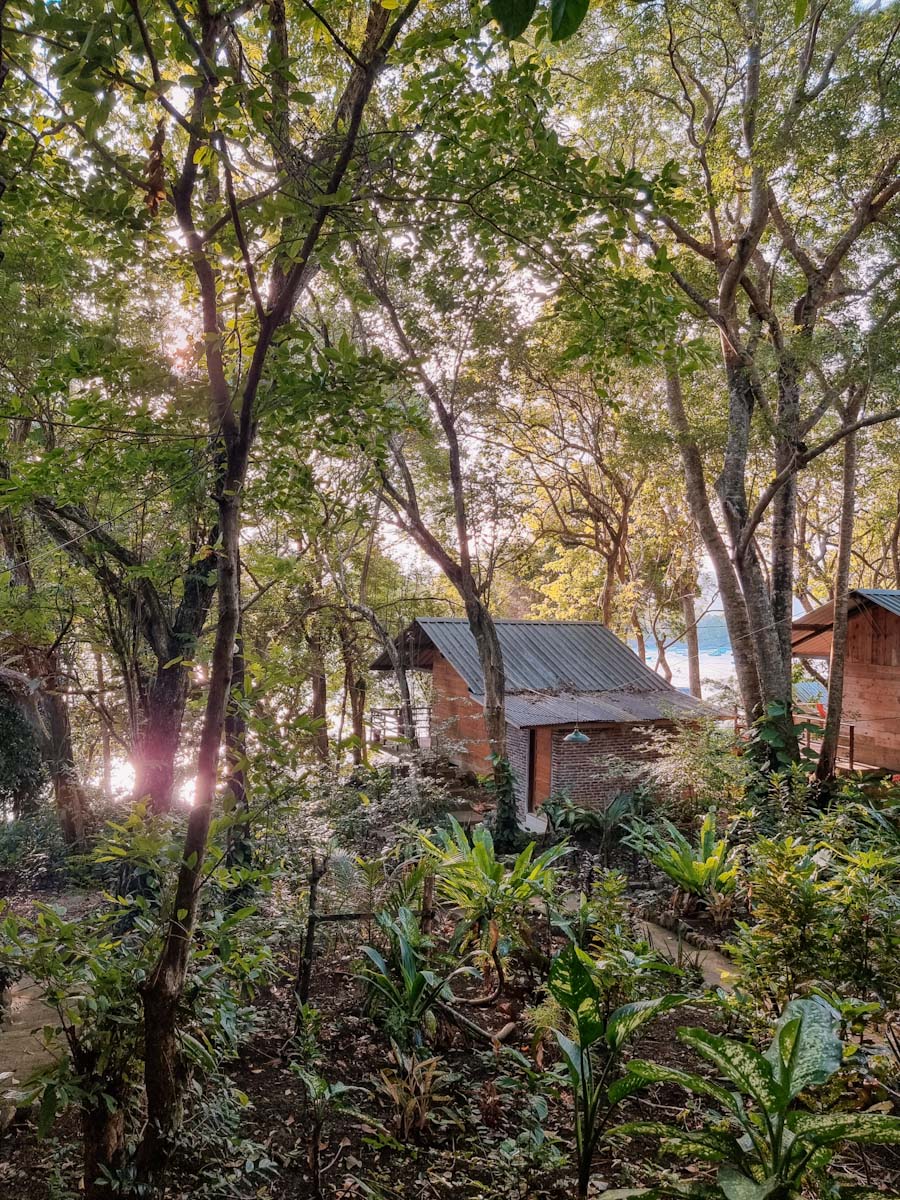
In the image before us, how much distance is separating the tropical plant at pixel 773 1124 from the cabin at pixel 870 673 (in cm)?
1092

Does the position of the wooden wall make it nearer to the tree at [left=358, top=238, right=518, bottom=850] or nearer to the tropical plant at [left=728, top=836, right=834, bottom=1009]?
the tree at [left=358, top=238, right=518, bottom=850]

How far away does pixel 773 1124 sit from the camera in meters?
2.17

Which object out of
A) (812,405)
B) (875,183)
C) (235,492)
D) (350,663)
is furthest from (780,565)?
(350,663)

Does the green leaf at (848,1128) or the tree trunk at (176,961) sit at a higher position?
the tree trunk at (176,961)

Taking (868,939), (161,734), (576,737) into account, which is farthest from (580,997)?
(576,737)

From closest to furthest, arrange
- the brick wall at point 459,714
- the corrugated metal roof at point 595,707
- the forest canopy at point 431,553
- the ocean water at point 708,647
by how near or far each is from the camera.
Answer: the forest canopy at point 431,553 < the corrugated metal roof at point 595,707 < the brick wall at point 459,714 < the ocean water at point 708,647

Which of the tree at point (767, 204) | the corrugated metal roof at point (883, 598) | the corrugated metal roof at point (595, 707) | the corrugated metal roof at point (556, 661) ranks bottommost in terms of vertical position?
the corrugated metal roof at point (595, 707)

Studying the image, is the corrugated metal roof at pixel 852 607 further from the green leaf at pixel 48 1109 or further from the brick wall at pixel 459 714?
the green leaf at pixel 48 1109

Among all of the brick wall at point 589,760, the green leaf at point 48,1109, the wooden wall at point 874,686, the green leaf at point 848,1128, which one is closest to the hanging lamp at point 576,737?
the brick wall at point 589,760

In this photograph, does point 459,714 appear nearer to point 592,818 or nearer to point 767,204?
point 592,818

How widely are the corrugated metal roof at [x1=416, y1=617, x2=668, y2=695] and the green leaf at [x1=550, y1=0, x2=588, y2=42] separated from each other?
1121cm

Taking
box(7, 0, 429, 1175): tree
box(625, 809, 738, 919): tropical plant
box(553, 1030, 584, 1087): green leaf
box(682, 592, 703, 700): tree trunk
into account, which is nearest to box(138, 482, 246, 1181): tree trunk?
box(7, 0, 429, 1175): tree

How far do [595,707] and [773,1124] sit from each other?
31.5ft

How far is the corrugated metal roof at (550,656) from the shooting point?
12.4 metres
